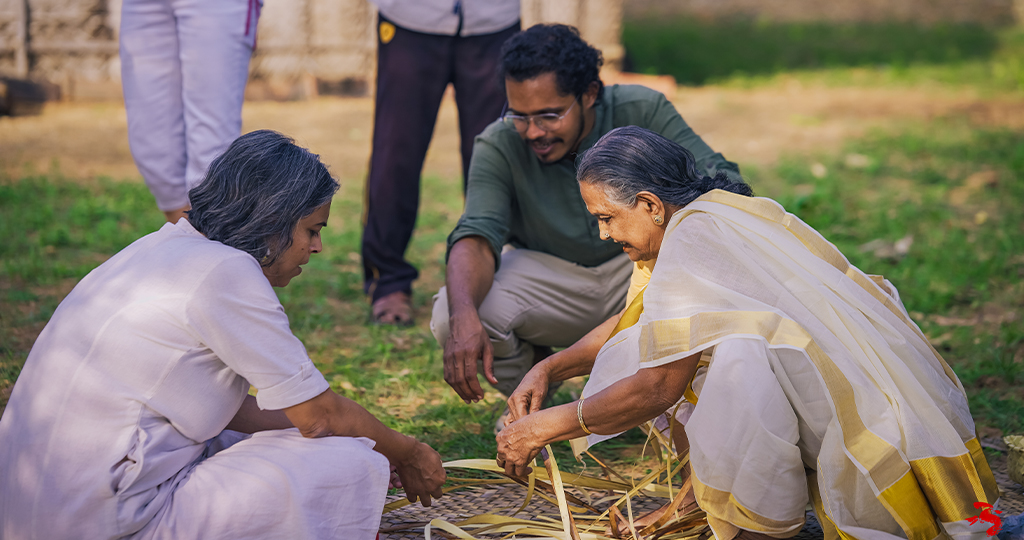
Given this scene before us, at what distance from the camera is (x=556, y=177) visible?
355cm

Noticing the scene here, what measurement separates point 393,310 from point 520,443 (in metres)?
2.37

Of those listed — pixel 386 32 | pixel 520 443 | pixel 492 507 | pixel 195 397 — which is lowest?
pixel 492 507

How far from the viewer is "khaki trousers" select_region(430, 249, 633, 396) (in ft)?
10.9

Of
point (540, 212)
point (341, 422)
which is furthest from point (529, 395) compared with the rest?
point (540, 212)

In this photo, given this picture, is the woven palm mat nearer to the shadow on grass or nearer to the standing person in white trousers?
the standing person in white trousers

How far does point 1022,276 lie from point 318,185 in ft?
14.9

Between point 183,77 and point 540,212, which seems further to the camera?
point 183,77

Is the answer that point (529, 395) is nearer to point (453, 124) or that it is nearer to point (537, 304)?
point (537, 304)

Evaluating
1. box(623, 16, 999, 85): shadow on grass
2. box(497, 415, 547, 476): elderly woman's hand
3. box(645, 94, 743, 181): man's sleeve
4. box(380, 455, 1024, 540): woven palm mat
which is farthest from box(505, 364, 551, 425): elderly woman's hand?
box(623, 16, 999, 85): shadow on grass

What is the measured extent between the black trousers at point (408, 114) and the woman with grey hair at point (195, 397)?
253 cm

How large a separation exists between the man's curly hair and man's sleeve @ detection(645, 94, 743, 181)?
0.31m

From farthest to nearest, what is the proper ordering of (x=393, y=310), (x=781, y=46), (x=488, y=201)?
1. (x=781, y=46)
2. (x=393, y=310)
3. (x=488, y=201)

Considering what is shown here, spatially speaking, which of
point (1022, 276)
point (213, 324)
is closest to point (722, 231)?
point (213, 324)

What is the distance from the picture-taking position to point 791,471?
7.25 ft
